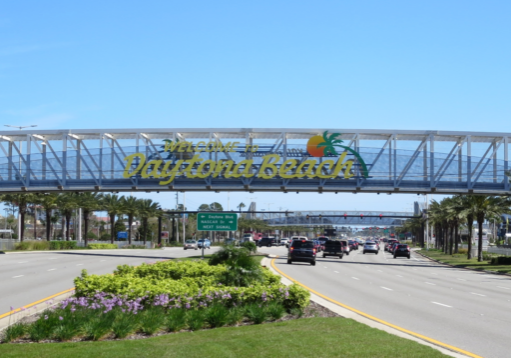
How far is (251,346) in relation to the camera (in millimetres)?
9758

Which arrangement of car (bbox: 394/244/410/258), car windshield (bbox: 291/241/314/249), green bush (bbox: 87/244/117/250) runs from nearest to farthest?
car windshield (bbox: 291/241/314/249), car (bbox: 394/244/410/258), green bush (bbox: 87/244/117/250)

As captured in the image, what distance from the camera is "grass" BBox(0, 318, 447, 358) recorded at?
30.2ft

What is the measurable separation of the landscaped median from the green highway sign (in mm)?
20700

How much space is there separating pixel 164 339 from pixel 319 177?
40.5 metres

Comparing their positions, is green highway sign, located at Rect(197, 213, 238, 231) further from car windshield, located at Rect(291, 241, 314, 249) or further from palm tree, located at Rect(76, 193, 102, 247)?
palm tree, located at Rect(76, 193, 102, 247)

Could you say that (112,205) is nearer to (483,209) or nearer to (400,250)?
(400,250)

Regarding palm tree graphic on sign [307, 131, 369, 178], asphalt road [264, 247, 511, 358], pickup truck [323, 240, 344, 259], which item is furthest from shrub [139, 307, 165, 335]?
pickup truck [323, 240, 344, 259]

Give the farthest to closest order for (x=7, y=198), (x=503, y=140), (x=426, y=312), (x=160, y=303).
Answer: (x=7, y=198)
(x=503, y=140)
(x=426, y=312)
(x=160, y=303)

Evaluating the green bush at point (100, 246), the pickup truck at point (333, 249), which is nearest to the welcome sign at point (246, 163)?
the pickup truck at point (333, 249)

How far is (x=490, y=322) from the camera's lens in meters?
15.1

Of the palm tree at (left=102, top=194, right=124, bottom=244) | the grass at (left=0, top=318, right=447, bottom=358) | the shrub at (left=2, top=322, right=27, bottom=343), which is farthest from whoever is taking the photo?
the palm tree at (left=102, top=194, right=124, bottom=244)

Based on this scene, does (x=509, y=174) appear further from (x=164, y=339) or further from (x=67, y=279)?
(x=164, y=339)

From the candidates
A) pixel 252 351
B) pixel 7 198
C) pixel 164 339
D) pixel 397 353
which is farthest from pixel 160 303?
pixel 7 198

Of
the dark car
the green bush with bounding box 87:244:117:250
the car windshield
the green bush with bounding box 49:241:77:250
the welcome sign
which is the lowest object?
the dark car
